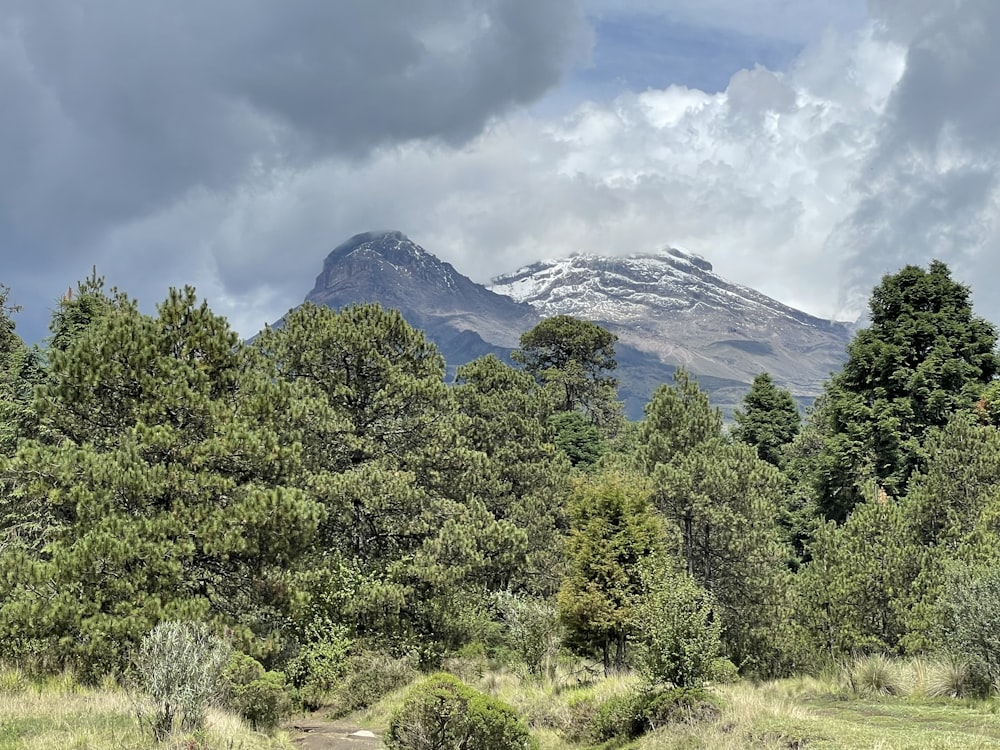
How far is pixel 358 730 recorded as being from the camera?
17.8m

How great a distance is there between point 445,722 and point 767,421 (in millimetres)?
43482

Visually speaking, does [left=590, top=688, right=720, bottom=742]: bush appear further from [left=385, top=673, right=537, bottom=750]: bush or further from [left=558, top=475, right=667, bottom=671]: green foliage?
[left=558, top=475, right=667, bottom=671]: green foliage

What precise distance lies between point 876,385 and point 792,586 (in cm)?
1466

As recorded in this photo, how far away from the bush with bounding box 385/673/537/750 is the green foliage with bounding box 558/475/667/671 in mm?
10240

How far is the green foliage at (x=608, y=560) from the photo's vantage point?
72.5ft

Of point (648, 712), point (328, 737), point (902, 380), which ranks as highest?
point (902, 380)

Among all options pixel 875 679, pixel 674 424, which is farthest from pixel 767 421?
pixel 875 679

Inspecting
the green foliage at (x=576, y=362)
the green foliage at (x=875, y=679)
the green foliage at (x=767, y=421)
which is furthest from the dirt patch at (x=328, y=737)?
the green foliage at (x=576, y=362)

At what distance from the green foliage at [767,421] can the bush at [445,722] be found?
41.2 meters

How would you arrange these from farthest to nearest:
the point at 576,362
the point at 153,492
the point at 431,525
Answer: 1. the point at 576,362
2. the point at 431,525
3. the point at 153,492

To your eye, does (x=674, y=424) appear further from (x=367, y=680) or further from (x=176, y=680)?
(x=176, y=680)

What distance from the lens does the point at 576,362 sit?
210 ft

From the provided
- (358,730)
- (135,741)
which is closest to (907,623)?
(358,730)

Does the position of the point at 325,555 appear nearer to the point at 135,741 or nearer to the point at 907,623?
the point at 135,741
